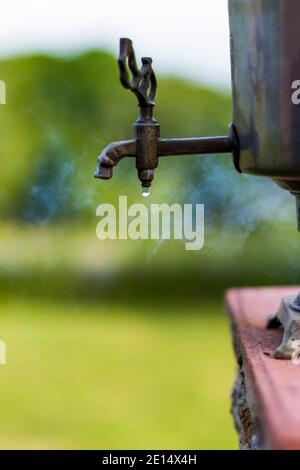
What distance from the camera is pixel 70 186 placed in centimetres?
514

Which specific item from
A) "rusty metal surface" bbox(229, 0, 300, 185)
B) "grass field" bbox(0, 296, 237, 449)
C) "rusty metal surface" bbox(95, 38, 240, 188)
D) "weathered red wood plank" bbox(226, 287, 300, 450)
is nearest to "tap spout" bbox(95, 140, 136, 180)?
"rusty metal surface" bbox(95, 38, 240, 188)

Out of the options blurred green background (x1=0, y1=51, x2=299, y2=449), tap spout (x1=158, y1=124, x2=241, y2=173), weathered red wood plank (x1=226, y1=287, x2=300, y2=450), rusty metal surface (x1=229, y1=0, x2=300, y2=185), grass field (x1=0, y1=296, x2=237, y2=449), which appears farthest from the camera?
blurred green background (x1=0, y1=51, x2=299, y2=449)

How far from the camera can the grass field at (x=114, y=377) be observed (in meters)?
3.80

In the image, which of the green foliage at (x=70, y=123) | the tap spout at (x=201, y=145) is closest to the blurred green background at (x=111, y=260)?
the green foliage at (x=70, y=123)

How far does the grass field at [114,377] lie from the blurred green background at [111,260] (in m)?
0.01

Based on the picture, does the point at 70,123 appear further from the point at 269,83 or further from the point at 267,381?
the point at 267,381

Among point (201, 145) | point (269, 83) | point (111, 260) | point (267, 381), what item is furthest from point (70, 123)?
point (267, 381)

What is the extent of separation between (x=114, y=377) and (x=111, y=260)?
91 cm

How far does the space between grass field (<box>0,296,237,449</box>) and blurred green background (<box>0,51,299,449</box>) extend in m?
0.01

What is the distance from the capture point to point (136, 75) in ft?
5.16

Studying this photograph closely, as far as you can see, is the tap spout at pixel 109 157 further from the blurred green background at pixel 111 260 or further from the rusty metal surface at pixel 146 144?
the blurred green background at pixel 111 260

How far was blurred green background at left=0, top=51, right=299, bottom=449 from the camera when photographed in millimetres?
4215

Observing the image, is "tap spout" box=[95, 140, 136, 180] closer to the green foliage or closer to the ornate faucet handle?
the ornate faucet handle
